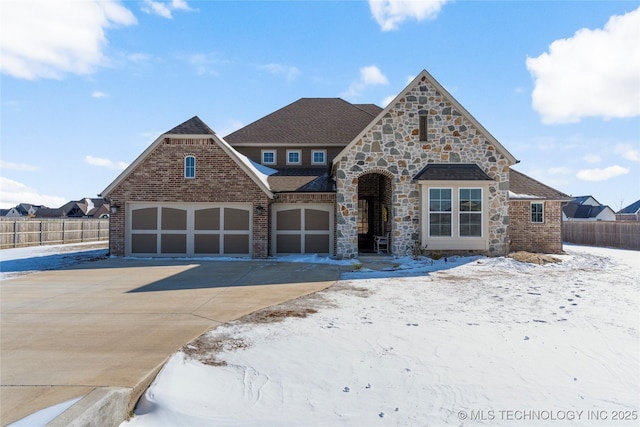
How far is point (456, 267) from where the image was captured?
44.6ft

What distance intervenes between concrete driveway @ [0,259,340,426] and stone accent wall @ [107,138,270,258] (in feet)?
12.5

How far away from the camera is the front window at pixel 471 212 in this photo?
15.4 m

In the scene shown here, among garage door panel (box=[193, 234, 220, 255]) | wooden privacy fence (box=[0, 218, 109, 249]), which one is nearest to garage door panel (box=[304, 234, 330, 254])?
garage door panel (box=[193, 234, 220, 255])

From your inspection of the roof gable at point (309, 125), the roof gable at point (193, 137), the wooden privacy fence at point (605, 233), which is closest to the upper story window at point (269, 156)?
the roof gable at point (309, 125)

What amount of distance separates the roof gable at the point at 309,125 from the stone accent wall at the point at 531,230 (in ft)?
31.5

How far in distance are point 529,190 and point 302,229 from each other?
10.8 m

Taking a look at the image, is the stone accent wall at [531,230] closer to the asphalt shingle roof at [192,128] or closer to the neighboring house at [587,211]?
the asphalt shingle roof at [192,128]

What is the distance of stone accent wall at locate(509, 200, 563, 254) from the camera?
17516mm

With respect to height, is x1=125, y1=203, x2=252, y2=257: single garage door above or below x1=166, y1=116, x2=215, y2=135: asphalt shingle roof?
below

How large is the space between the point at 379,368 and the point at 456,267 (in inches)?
382

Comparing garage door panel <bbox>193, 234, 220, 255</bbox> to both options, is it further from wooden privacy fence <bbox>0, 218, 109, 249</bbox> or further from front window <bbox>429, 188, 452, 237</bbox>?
wooden privacy fence <bbox>0, 218, 109, 249</bbox>

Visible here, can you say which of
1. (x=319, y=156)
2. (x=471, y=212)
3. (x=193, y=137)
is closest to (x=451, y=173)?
(x=471, y=212)

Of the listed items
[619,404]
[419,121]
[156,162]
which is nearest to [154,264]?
[156,162]

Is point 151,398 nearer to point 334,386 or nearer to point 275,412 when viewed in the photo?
point 275,412
